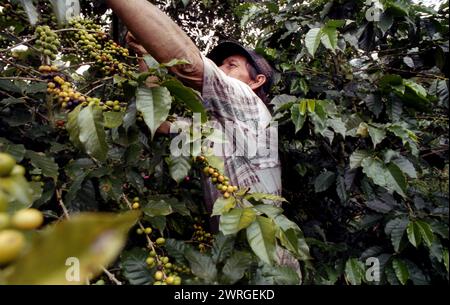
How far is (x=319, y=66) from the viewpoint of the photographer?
7.41ft

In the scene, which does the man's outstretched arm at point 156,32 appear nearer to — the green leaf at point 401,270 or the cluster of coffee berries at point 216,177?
the cluster of coffee berries at point 216,177

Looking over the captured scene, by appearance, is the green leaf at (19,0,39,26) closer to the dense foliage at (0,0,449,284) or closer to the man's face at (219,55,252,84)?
the dense foliage at (0,0,449,284)

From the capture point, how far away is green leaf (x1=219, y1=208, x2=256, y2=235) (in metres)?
0.92

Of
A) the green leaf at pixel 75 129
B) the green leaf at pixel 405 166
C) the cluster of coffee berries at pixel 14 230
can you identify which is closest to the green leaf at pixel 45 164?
the green leaf at pixel 75 129

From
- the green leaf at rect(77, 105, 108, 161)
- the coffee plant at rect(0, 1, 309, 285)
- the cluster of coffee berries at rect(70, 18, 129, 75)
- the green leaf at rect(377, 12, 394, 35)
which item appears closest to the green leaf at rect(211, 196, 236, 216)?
the coffee plant at rect(0, 1, 309, 285)

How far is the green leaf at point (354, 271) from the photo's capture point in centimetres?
150

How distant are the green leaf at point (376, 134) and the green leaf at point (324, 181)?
35 centimetres

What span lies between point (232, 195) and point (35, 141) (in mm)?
738

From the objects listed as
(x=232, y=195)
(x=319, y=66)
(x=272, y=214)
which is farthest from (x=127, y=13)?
(x=319, y=66)

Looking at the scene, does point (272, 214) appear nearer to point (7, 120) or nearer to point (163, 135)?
point (163, 135)

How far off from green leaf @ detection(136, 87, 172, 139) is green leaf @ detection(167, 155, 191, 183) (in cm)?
14

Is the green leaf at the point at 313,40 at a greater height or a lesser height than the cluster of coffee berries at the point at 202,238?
greater

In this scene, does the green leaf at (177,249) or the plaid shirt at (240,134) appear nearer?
the green leaf at (177,249)

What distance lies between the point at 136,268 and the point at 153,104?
1.44 feet
